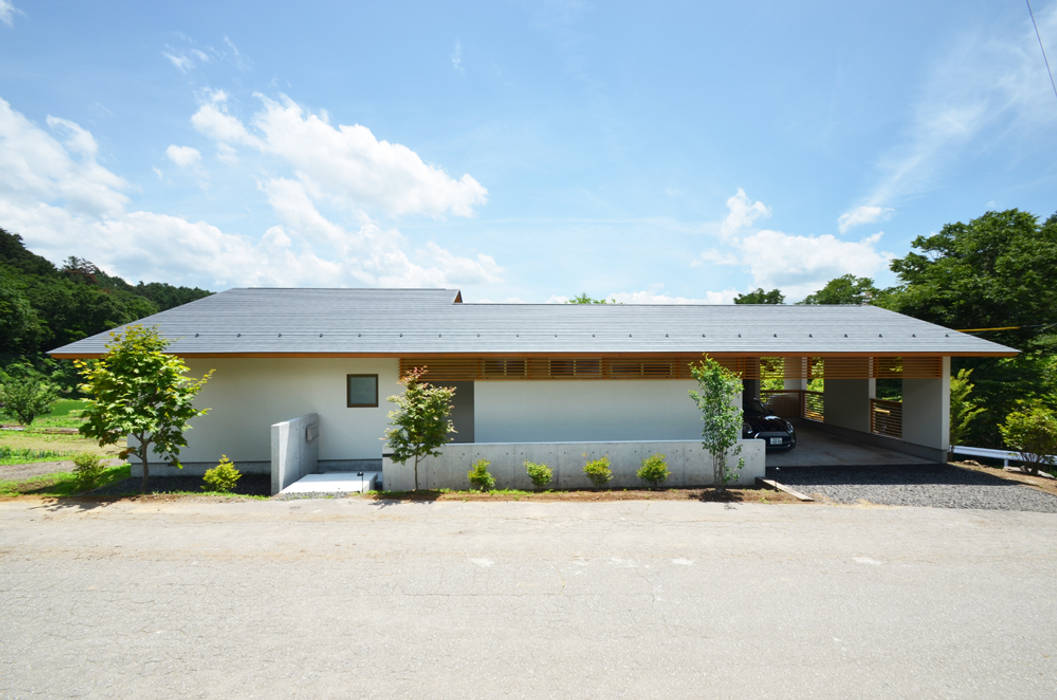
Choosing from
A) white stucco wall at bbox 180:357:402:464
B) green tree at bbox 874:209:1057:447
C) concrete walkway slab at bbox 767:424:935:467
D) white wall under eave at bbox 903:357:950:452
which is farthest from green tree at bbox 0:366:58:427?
green tree at bbox 874:209:1057:447

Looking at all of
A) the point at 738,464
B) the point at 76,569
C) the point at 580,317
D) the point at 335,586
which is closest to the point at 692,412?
the point at 738,464

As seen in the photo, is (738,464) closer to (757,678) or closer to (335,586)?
(757,678)

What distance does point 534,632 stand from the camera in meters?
4.02

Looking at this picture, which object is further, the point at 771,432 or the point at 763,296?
the point at 763,296

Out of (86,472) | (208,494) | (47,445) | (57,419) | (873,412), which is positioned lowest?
(57,419)

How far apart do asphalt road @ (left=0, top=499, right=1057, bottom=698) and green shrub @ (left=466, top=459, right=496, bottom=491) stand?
1.57 m

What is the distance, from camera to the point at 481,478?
29.0 ft

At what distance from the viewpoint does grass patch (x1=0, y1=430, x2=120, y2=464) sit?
1277 centimetres

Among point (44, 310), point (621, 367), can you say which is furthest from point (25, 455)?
point (44, 310)

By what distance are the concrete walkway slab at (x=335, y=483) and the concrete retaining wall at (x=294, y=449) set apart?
0.20 m

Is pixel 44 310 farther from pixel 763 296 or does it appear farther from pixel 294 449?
pixel 763 296

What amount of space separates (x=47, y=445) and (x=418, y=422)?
14917 mm

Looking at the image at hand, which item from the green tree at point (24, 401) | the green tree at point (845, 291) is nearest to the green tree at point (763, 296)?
the green tree at point (845, 291)

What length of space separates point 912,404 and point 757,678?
1263 centimetres
